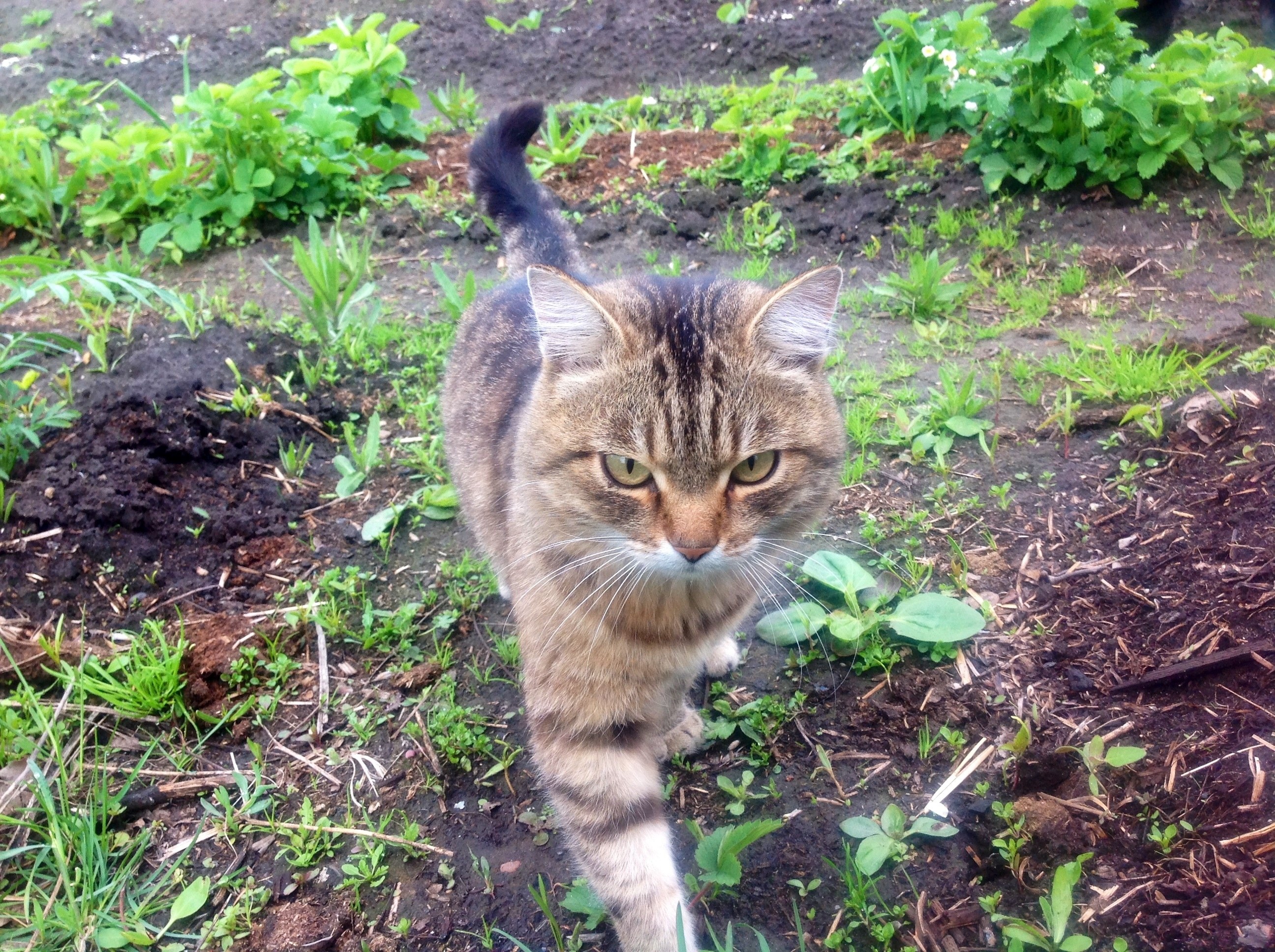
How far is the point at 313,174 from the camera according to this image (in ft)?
17.0

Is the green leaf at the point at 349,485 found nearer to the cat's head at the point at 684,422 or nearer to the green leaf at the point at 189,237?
the cat's head at the point at 684,422

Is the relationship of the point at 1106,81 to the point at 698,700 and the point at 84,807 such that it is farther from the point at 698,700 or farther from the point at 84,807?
→ the point at 84,807

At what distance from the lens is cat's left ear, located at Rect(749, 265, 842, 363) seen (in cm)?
205

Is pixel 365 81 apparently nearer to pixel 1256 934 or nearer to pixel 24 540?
pixel 24 540

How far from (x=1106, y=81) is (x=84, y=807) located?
216 inches

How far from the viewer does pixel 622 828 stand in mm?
2062

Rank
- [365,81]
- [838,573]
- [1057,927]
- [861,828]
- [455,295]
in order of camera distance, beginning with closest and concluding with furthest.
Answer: [1057,927]
[861,828]
[838,573]
[455,295]
[365,81]

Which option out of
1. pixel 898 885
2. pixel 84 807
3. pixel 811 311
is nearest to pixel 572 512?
pixel 811 311

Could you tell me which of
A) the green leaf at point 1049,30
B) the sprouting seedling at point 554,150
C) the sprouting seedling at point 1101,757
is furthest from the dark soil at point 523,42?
the sprouting seedling at point 1101,757

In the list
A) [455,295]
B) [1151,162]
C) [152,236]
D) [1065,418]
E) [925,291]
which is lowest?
[1065,418]

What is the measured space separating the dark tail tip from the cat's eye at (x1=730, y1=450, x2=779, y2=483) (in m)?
1.84

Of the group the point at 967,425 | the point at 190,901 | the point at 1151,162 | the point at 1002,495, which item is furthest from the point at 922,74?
the point at 190,901

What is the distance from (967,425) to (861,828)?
1722 millimetres

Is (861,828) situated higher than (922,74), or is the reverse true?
(922,74)
